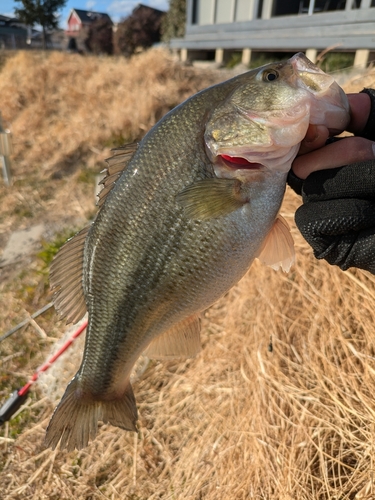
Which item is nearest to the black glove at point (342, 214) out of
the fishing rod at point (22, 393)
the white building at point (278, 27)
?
the fishing rod at point (22, 393)

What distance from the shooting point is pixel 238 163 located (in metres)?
1.66

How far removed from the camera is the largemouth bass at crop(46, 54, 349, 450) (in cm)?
159

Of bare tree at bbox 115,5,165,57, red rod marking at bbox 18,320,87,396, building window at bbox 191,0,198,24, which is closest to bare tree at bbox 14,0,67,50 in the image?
bare tree at bbox 115,5,165,57

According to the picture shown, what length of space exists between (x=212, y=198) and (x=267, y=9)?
15.0m

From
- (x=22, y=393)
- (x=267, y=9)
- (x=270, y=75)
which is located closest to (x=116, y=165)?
(x=270, y=75)

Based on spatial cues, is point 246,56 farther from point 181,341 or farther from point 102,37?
point 102,37

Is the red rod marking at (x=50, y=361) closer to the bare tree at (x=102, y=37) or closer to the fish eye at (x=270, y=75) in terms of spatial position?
the fish eye at (x=270, y=75)

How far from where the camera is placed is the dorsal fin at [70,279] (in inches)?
77.9

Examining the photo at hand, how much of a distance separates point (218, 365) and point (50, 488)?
5.22 feet

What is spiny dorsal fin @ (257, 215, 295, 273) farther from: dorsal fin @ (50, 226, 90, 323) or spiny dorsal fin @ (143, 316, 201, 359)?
dorsal fin @ (50, 226, 90, 323)

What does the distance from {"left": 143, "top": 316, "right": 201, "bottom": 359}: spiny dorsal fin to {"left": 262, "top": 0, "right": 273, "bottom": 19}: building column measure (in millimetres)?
14723

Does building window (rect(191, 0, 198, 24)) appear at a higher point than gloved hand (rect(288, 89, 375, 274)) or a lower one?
higher

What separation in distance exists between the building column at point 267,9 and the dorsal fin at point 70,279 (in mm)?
14632

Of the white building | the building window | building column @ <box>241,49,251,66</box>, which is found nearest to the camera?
the white building
